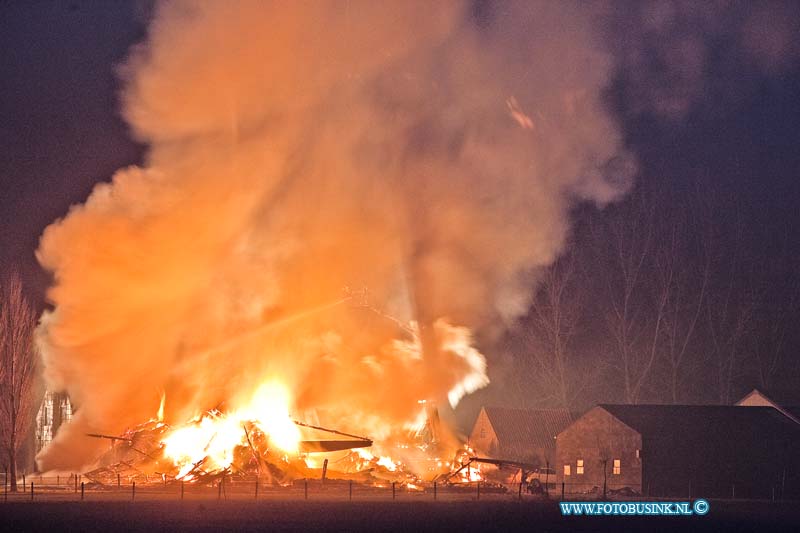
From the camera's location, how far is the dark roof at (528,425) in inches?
3543

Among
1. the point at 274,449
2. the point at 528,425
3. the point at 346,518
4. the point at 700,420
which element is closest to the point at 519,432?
the point at 528,425

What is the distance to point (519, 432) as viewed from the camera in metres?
90.8

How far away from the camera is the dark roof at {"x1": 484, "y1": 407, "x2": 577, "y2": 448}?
90000 millimetres

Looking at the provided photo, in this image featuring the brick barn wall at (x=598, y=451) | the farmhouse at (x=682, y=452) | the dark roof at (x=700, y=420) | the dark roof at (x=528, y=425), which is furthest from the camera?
the dark roof at (x=528, y=425)

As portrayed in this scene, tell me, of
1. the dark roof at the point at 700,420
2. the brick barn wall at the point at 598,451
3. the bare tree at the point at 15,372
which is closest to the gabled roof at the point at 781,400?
the dark roof at the point at 700,420

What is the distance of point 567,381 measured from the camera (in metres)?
99.5

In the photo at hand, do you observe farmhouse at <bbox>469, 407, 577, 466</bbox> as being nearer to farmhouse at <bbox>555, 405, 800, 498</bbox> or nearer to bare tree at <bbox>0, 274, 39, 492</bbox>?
farmhouse at <bbox>555, 405, 800, 498</bbox>

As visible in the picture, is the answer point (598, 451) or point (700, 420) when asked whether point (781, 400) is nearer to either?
point (700, 420)

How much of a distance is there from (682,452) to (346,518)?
32926 mm

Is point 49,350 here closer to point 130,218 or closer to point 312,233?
point 130,218

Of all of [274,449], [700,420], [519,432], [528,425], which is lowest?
[274,449]

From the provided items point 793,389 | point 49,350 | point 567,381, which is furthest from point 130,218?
point 793,389

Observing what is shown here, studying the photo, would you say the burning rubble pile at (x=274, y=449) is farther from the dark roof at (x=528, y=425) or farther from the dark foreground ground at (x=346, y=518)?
the dark roof at (x=528, y=425)

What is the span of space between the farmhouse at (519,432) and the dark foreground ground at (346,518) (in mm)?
35969
